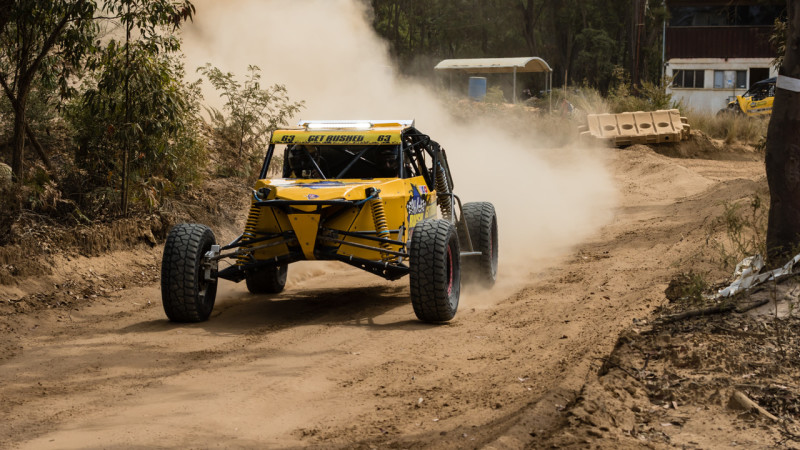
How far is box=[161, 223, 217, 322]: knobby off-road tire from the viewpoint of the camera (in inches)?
343

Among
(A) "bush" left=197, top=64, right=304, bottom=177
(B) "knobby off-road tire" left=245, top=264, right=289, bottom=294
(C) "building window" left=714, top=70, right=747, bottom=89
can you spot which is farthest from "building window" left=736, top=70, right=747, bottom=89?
(B) "knobby off-road tire" left=245, top=264, right=289, bottom=294

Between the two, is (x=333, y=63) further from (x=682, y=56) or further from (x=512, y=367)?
(x=512, y=367)

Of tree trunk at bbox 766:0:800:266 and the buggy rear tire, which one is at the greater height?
tree trunk at bbox 766:0:800:266

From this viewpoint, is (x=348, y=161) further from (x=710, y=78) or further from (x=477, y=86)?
(x=710, y=78)

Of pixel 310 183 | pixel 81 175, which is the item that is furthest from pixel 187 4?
pixel 310 183

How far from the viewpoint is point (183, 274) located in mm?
8695

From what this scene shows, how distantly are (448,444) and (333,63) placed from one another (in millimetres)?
27518

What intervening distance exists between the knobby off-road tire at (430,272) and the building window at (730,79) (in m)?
41.8

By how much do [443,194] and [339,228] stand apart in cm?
238

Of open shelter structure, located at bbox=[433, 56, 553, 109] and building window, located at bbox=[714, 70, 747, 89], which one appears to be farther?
building window, located at bbox=[714, 70, 747, 89]

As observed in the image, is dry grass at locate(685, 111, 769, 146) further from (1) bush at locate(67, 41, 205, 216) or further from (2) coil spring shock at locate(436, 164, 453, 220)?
(1) bush at locate(67, 41, 205, 216)

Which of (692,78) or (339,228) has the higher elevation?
(692,78)

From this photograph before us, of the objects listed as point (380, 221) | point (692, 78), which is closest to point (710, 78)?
point (692, 78)

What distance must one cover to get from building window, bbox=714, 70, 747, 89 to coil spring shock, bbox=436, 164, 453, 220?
39.1 m
